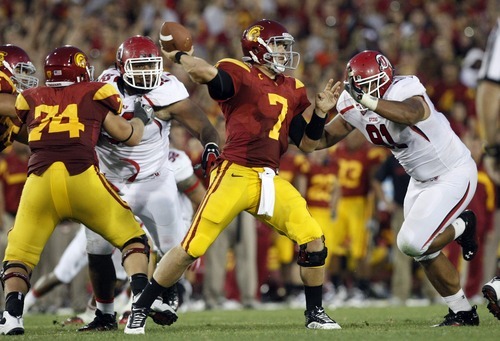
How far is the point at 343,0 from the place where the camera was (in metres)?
15.0

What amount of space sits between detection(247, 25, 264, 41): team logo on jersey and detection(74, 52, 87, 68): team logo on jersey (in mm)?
1092

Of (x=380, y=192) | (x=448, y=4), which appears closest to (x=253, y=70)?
(x=380, y=192)

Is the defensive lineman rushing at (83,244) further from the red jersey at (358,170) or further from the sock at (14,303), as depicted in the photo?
the red jersey at (358,170)

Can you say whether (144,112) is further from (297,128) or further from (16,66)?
(16,66)

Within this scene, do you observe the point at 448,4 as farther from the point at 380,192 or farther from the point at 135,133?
the point at 135,133

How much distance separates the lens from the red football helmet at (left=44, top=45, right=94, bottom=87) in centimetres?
630

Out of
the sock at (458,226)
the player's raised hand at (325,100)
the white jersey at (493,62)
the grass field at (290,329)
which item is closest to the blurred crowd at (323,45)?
the grass field at (290,329)

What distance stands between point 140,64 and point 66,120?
0.90 metres

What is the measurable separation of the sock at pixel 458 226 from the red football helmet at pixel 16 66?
3.17 meters

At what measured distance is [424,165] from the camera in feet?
22.2

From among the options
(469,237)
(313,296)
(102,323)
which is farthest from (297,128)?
(102,323)

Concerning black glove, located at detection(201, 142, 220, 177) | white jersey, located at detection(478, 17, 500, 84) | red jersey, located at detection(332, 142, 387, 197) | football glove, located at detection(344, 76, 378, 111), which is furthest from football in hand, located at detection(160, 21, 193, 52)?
red jersey, located at detection(332, 142, 387, 197)

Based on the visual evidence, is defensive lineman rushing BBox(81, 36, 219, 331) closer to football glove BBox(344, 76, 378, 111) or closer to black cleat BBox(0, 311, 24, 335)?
black cleat BBox(0, 311, 24, 335)

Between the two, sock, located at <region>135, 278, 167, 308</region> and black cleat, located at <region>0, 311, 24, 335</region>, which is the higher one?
sock, located at <region>135, 278, 167, 308</region>
